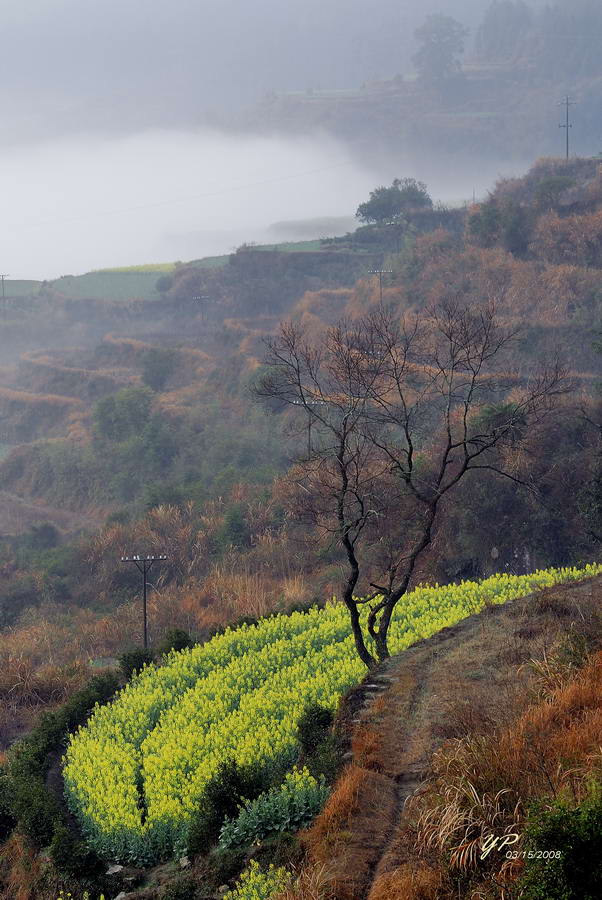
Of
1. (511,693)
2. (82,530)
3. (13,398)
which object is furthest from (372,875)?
(13,398)

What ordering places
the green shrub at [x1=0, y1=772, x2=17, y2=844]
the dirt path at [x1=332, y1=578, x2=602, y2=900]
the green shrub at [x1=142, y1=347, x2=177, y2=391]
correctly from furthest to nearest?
the green shrub at [x1=142, y1=347, x2=177, y2=391] → the green shrub at [x1=0, y1=772, x2=17, y2=844] → the dirt path at [x1=332, y1=578, x2=602, y2=900]

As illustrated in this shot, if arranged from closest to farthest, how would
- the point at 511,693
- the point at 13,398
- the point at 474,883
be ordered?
the point at 474,883, the point at 511,693, the point at 13,398

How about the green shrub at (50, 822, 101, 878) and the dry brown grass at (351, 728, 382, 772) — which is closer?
the dry brown grass at (351, 728, 382, 772)

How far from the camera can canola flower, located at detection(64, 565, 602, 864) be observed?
13289mm

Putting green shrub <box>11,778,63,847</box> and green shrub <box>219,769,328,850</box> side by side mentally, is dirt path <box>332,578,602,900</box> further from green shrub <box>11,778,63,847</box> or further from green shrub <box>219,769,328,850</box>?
green shrub <box>11,778,63,847</box>

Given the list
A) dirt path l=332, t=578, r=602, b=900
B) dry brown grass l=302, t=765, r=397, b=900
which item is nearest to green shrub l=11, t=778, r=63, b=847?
dirt path l=332, t=578, r=602, b=900

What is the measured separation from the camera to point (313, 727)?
13.0 m

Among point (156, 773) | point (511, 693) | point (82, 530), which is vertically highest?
point (511, 693)

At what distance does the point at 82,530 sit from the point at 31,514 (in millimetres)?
7102

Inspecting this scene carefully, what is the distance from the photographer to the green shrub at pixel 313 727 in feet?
41.6

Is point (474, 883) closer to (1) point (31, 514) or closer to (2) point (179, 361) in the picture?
(1) point (31, 514)

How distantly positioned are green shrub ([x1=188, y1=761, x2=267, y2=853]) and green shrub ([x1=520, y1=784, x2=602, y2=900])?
5.83m

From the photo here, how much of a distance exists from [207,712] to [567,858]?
10.6m

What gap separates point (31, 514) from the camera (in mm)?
58719
